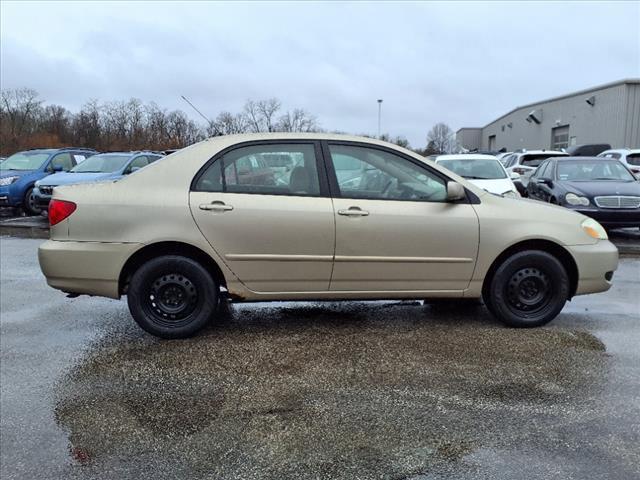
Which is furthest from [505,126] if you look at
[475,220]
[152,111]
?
[475,220]

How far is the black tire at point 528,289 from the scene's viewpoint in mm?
4645

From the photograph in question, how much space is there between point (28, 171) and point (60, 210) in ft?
36.0

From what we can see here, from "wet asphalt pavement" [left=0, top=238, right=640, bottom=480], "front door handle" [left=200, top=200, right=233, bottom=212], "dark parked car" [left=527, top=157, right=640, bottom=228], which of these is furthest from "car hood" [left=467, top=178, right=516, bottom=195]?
"front door handle" [left=200, top=200, right=233, bottom=212]

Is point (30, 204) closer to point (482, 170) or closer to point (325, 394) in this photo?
point (482, 170)

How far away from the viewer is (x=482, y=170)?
1125 cm

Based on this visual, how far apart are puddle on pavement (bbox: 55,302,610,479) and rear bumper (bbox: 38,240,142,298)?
0.53 meters

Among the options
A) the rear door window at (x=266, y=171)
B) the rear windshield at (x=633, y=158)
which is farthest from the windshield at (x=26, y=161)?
the rear windshield at (x=633, y=158)

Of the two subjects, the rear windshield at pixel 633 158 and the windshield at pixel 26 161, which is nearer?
the windshield at pixel 26 161

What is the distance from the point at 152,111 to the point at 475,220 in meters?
58.1

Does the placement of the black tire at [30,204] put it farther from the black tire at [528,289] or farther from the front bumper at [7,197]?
the black tire at [528,289]

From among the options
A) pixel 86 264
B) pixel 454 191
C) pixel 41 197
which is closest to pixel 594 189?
pixel 454 191

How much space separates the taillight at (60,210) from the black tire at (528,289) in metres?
3.58

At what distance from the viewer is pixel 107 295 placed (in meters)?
4.38

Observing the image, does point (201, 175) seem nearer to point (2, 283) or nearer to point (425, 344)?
point (425, 344)
